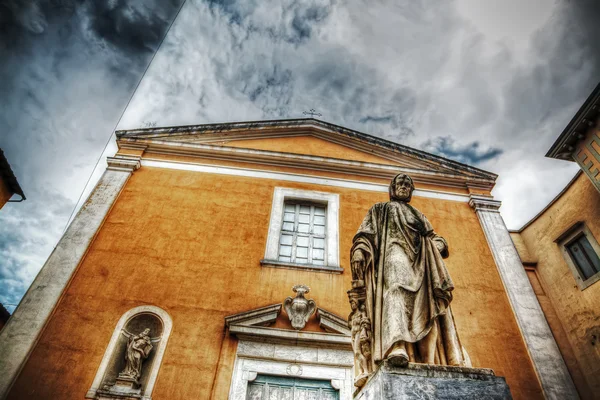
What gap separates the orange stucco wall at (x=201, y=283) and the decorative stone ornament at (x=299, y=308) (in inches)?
11.0

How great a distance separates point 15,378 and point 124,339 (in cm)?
160

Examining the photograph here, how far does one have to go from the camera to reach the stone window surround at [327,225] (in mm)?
7652

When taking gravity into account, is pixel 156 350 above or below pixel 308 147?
below

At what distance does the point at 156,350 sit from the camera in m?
6.38

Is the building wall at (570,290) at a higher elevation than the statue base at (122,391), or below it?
higher

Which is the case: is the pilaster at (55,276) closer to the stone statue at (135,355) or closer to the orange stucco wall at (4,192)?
the stone statue at (135,355)

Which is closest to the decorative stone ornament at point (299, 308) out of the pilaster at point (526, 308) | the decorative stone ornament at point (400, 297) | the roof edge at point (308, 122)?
the decorative stone ornament at point (400, 297)

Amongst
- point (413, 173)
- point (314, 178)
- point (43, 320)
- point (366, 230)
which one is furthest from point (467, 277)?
point (43, 320)

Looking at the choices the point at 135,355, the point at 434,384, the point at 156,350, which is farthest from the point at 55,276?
the point at 434,384

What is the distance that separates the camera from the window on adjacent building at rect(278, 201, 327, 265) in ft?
26.7

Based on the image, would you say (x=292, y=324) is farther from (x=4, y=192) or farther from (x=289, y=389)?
(x=4, y=192)

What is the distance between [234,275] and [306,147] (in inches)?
181

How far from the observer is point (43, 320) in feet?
21.2

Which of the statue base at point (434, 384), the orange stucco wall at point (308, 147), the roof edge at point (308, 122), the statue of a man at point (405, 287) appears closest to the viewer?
the statue base at point (434, 384)
